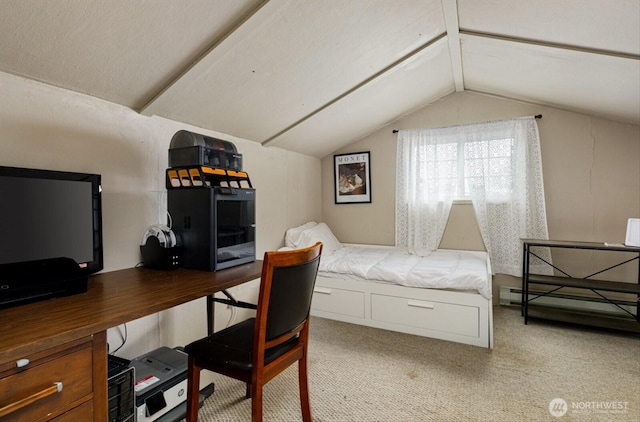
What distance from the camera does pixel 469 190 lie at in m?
3.36

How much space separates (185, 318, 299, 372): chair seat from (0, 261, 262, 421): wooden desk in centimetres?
27

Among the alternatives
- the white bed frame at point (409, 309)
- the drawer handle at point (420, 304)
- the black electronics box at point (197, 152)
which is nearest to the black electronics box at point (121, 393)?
the black electronics box at point (197, 152)

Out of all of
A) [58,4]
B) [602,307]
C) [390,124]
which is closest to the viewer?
[58,4]

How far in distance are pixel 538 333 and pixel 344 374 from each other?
1.81 m

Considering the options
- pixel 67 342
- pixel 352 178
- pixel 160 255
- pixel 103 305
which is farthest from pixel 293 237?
pixel 67 342

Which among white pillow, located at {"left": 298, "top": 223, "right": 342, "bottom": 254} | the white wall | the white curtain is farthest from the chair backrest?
the white curtain

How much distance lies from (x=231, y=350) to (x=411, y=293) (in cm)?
168

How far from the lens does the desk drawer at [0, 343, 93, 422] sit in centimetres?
71

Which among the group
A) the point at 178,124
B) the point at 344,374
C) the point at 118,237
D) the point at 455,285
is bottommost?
the point at 344,374

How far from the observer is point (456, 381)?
1.92 m

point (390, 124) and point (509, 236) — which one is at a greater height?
point (390, 124)

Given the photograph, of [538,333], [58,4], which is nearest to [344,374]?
[538,333]

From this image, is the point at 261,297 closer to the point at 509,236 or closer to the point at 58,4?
the point at 58,4

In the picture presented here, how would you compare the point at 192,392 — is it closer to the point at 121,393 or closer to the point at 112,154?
the point at 121,393
